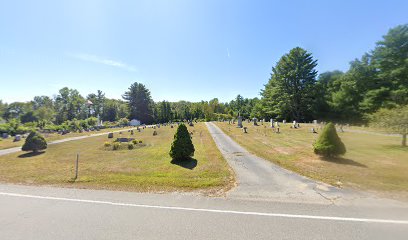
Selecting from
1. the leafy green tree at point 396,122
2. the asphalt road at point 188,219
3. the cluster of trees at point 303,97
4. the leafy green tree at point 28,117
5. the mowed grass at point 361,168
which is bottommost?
the asphalt road at point 188,219

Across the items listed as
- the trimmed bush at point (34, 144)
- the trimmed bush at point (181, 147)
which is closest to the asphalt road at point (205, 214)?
the trimmed bush at point (181, 147)

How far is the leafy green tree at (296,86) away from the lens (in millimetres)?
61500

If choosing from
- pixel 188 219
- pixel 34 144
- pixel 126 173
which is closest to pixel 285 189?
pixel 188 219

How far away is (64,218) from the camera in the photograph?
676cm

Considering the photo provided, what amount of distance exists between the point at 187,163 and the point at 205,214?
27.3 ft

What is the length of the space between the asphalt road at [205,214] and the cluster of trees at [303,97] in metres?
40.5

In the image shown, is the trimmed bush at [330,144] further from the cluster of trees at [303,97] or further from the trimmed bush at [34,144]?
the cluster of trees at [303,97]

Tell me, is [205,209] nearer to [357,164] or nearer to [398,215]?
[398,215]

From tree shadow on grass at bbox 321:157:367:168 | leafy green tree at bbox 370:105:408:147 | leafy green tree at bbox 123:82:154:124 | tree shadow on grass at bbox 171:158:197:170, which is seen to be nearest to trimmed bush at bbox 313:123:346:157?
tree shadow on grass at bbox 321:157:367:168

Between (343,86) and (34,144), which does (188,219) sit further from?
(343,86)

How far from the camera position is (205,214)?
6816mm

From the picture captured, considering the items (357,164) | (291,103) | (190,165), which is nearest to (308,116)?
(291,103)

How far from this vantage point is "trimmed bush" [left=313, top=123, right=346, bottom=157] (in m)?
14.4

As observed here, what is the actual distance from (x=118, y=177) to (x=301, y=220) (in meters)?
9.69
